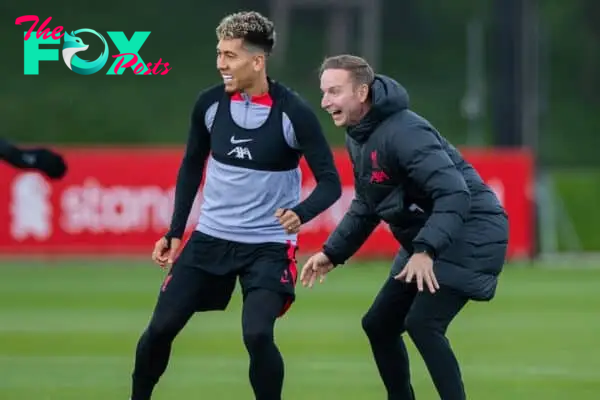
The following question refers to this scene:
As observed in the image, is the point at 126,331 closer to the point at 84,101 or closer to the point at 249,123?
the point at 249,123

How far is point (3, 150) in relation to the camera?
273 inches

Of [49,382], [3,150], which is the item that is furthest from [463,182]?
[49,382]

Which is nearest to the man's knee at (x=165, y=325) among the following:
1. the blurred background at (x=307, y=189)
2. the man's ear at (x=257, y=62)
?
the man's ear at (x=257, y=62)

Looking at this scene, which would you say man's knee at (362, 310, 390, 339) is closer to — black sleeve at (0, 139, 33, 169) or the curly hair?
the curly hair

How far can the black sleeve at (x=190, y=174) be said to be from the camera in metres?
9.09

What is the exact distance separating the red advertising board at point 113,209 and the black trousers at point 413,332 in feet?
50.1

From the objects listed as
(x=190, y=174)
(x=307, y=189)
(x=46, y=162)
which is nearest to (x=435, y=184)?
(x=190, y=174)

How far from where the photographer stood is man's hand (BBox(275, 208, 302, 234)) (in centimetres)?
862

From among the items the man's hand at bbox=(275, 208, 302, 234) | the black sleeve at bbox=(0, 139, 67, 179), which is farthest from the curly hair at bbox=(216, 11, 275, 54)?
the black sleeve at bbox=(0, 139, 67, 179)

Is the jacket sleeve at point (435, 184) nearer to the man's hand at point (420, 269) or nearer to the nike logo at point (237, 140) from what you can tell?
the man's hand at point (420, 269)

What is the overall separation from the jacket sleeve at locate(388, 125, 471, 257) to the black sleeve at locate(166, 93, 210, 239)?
131 cm

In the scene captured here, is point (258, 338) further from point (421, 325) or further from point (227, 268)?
point (421, 325)

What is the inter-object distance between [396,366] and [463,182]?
1258mm

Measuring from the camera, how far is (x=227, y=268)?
891 centimetres
